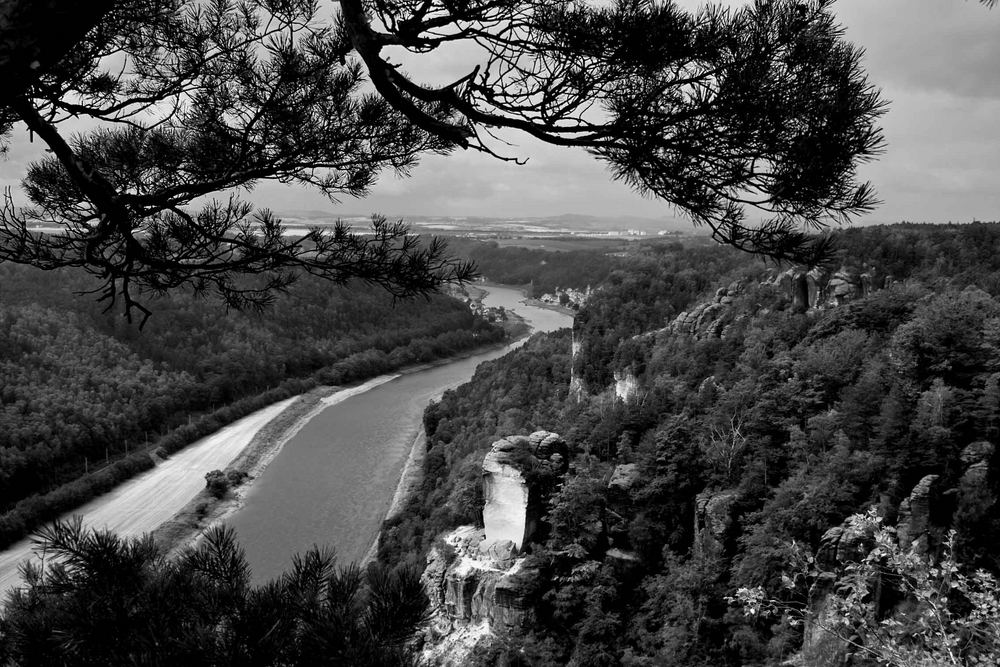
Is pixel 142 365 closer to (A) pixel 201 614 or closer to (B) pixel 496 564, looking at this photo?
(B) pixel 496 564

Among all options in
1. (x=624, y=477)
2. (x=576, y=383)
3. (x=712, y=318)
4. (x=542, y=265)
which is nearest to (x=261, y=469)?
(x=576, y=383)

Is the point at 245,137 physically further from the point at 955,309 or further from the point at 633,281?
the point at 633,281

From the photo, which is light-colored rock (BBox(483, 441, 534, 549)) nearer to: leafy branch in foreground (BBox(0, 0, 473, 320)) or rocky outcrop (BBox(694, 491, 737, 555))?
rocky outcrop (BBox(694, 491, 737, 555))

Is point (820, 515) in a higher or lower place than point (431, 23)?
lower

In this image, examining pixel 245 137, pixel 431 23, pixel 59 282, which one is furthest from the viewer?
pixel 59 282

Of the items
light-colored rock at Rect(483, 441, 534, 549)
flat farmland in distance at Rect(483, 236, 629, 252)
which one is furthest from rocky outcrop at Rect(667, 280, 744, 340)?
flat farmland in distance at Rect(483, 236, 629, 252)

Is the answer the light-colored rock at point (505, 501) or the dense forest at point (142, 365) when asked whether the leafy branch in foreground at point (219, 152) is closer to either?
the light-colored rock at point (505, 501)

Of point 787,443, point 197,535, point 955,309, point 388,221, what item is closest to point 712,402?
point 787,443
